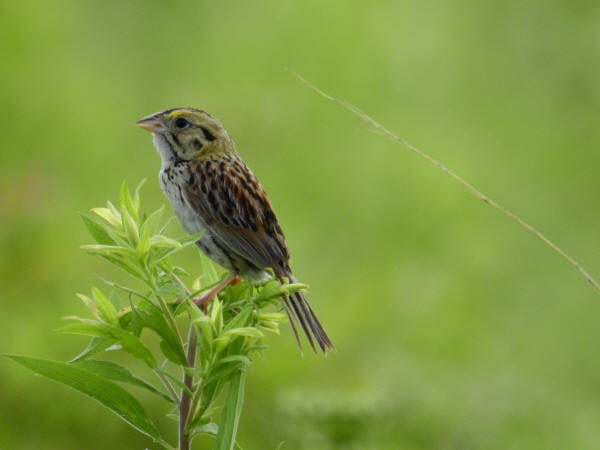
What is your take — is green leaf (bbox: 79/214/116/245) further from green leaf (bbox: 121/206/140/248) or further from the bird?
the bird

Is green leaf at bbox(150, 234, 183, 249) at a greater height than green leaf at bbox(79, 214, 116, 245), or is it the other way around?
green leaf at bbox(79, 214, 116, 245)

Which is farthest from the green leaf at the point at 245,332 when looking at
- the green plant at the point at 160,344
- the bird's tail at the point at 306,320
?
the bird's tail at the point at 306,320

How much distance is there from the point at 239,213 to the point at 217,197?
0.04 meters

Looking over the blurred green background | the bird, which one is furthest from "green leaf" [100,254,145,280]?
the blurred green background

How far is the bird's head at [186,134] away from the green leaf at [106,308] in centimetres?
41

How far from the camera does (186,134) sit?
3.69 ft

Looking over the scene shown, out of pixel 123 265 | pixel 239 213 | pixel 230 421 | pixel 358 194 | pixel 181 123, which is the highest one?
pixel 358 194

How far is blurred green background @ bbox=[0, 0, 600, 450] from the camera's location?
2170mm

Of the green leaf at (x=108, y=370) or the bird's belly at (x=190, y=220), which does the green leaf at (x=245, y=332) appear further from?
the bird's belly at (x=190, y=220)

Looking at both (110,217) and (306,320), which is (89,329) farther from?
(306,320)

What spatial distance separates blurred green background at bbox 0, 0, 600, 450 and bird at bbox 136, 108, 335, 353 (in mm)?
464

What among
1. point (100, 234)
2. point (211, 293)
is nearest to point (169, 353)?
point (100, 234)

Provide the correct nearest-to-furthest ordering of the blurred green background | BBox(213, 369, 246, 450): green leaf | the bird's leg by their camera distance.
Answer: BBox(213, 369, 246, 450): green leaf, the bird's leg, the blurred green background

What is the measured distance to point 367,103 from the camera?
10.6ft
